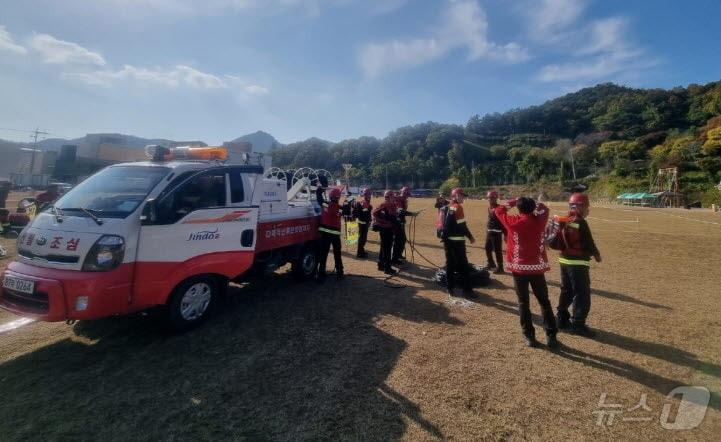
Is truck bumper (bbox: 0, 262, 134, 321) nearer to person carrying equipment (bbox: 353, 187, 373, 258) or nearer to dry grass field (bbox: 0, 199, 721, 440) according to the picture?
dry grass field (bbox: 0, 199, 721, 440)

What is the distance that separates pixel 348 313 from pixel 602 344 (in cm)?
358

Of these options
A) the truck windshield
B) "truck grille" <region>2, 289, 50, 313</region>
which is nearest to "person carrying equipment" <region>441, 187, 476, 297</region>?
the truck windshield

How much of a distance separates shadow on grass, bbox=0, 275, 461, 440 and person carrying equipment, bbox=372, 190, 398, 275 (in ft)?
10.3

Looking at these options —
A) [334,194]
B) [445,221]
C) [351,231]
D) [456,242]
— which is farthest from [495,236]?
[351,231]

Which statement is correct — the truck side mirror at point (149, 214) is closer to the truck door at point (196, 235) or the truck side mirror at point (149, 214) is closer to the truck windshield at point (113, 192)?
the truck door at point (196, 235)

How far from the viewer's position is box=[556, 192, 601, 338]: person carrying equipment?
463 centimetres

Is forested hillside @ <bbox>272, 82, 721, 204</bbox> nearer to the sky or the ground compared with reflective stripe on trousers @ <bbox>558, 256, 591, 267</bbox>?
nearer to the sky

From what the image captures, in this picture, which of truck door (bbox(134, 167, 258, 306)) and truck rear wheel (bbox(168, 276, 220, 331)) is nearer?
truck door (bbox(134, 167, 258, 306))

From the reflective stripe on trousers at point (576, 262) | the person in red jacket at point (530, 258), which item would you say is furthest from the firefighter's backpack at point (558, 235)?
the person in red jacket at point (530, 258)

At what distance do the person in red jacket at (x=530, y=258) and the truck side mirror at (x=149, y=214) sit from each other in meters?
4.32

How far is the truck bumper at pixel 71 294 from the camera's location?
3.51m

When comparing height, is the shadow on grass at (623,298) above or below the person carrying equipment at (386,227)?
below

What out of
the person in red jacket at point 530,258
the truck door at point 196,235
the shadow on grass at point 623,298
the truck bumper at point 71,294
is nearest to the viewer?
the truck bumper at point 71,294

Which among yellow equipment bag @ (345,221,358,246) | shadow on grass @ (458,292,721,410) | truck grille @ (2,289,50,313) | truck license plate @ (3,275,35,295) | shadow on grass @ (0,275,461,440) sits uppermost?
yellow equipment bag @ (345,221,358,246)
